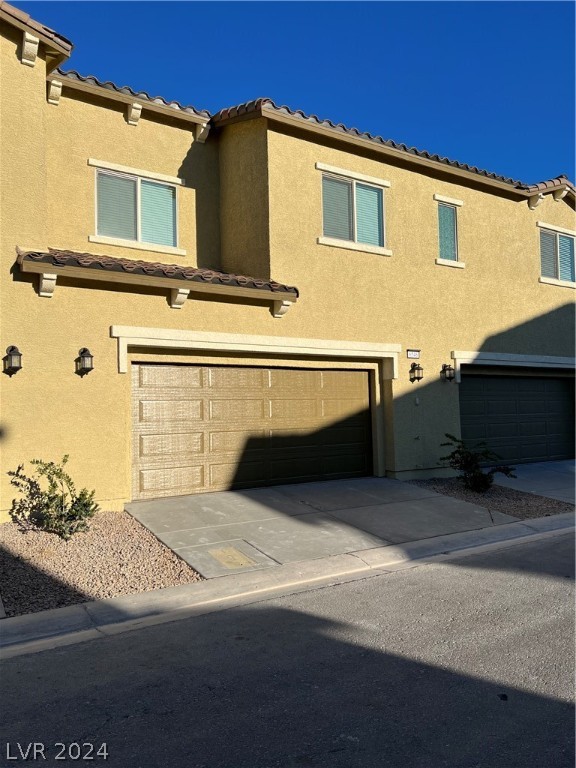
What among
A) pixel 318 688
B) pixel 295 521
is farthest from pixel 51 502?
pixel 318 688

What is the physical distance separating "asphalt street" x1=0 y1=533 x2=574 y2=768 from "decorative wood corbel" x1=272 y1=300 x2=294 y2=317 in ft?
18.0

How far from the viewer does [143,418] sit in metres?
9.33

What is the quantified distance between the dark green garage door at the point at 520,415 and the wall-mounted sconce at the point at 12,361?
29.6 ft

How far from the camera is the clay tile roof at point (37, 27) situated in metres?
8.42

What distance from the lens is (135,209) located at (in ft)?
34.8

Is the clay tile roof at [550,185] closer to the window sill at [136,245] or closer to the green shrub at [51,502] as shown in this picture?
the window sill at [136,245]

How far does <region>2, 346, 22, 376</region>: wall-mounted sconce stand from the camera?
7.84m

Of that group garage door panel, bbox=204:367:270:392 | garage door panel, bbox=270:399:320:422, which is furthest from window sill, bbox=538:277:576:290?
garage door panel, bbox=204:367:270:392

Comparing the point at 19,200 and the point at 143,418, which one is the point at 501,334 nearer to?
the point at 143,418

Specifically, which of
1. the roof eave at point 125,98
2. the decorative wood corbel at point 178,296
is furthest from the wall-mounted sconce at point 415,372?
the roof eave at point 125,98

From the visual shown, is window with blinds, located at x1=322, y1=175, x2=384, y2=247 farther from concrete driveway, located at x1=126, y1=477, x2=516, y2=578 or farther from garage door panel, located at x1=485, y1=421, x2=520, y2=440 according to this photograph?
garage door panel, located at x1=485, y1=421, x2=520, y2=440

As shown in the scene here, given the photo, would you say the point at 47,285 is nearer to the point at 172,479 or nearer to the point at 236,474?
the point at 172,479

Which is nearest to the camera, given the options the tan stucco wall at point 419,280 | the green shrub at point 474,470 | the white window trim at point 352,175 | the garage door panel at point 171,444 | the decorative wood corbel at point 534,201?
the garage door panel at point 171,444

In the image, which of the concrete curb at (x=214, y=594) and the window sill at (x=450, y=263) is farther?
the window sill at (x=450, y=263)
